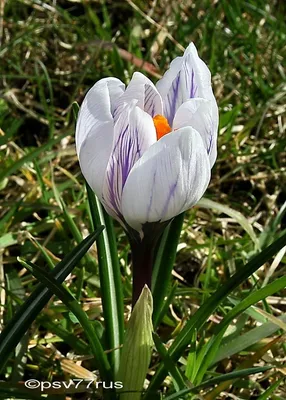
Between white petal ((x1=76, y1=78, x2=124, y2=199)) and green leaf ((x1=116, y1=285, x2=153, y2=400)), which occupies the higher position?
white petal ((x1=76, y1=78, x2=124, y2=199))

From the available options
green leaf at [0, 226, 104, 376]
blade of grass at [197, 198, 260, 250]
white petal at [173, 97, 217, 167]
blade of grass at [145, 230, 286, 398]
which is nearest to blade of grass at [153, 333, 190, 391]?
blade of grass at [145, 230, 286, 398]

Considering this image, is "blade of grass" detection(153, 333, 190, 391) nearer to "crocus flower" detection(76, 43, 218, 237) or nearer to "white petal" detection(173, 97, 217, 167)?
"crocus flower" detection(76, 43, 218, 237)

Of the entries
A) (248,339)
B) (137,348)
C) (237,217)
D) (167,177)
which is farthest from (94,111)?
(237,217)

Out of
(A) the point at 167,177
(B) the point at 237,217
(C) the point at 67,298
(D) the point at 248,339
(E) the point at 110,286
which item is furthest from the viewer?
(B) the point at 237,217

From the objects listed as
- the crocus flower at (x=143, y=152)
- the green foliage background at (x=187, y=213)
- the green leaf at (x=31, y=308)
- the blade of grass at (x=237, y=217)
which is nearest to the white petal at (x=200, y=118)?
the crocus flower at (x=143, y=152)

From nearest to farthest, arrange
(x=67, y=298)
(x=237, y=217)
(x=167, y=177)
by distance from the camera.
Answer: (x=167, y=177) < (x=67, y=298) < (x=237, y=217)

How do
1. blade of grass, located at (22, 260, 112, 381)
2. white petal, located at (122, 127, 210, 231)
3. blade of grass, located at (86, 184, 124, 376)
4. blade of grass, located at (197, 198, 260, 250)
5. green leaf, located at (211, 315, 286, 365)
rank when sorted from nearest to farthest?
white petal, located at (122, 127, 210, 231) → blade of grass, located at (22, 260, 112, 381) → blade of grass, located at (86, 184, 124, 376) → green leaf, located at (211, 315, 286, 365) → blade of grass, located at (197, 198, 260, 250)

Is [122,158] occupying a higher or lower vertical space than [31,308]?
higher

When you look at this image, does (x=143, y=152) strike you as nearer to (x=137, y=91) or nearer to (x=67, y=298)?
(x=137, y=91)
